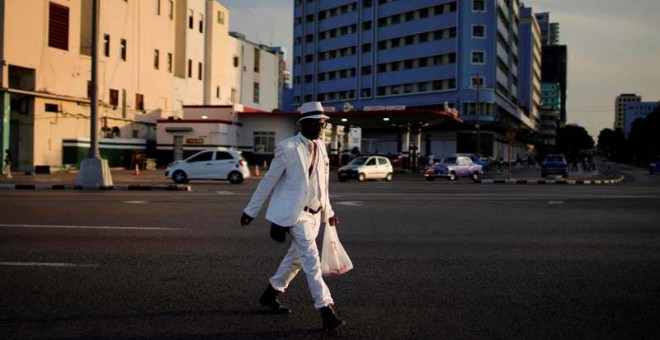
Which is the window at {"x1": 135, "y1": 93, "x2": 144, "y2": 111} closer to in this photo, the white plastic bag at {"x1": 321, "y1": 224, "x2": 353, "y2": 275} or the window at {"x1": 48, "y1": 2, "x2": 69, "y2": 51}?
the window at {"x1": 48, "y1": 2, "x2": 69, "y2": 51}

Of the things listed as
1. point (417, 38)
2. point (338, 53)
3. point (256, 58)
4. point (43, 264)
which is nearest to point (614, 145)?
point (338, 53)

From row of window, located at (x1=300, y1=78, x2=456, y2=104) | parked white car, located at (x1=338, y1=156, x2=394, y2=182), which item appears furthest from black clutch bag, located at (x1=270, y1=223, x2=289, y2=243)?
row of window, located at (x1=300, y1=78, x2=456, y2=104)

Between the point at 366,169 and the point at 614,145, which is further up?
the point at 614,145

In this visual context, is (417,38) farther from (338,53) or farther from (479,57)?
(338,53)

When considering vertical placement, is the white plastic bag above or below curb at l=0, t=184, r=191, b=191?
above

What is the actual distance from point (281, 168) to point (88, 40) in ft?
136

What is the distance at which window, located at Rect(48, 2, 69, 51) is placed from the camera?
121ft

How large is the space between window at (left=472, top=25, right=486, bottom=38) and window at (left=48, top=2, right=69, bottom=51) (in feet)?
170

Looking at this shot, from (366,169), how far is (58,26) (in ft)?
64.0

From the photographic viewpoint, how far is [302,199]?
17.8 ft

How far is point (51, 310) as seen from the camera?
19.1 feet

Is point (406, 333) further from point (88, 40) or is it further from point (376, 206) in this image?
point (88, 40)

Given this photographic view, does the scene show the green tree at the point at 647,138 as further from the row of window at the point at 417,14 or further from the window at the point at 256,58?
the window at the point at 256,58

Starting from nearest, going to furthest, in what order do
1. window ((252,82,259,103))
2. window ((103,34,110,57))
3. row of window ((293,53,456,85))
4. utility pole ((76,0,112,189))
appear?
1. utility pole ((76,0,112,189))
2. window ((103,34,110,57))
3. window ((252,82,259,103))
4. row of window ((293,53,456,85))
